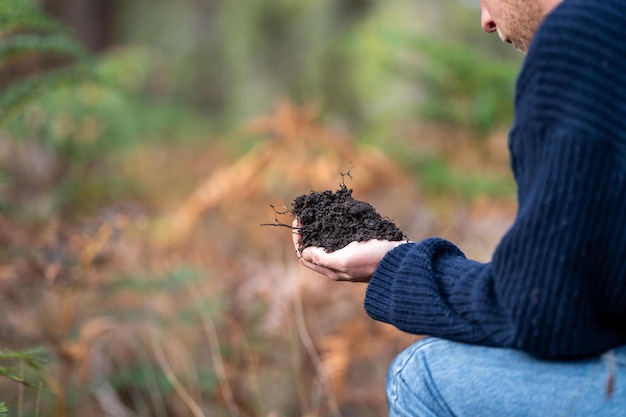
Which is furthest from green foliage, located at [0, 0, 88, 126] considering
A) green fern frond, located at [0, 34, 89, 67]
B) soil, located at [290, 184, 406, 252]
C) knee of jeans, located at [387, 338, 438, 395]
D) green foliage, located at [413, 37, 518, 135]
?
green foliage, located at [413, 37, 518, 135]

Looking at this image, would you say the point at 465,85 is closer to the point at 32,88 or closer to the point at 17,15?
the point at 32,88

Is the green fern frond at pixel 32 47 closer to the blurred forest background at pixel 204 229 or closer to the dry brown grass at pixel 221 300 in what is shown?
the blurred forest background at pixel 204 229

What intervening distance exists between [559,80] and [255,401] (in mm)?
2280

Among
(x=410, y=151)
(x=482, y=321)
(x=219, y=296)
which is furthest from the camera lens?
(x=410, y=151)

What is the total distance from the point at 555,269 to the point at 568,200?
12 centimetres

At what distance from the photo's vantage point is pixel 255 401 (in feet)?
10.6

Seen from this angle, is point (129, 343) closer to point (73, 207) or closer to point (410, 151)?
point (73, 207)

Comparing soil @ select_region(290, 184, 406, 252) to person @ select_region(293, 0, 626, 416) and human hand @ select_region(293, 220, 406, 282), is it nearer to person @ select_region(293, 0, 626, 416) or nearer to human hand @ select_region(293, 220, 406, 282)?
human hand @ select_region(293, 220, 406, 282)

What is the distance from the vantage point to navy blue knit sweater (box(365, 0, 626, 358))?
4.32ft

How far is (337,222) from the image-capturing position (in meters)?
1.74

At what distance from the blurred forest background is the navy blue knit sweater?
2.04 ft

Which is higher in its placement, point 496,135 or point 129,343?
point 496,135

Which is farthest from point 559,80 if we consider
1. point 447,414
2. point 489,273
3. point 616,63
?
point 447,414

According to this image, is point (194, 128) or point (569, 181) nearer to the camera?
point (569, 181)
